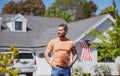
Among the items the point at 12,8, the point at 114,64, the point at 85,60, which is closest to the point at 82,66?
the point at 85,60

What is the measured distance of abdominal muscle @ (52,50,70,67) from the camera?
25.1ft

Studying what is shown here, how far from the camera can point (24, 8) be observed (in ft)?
227

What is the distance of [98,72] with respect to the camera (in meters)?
28.2

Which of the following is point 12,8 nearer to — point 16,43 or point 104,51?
point 16,43

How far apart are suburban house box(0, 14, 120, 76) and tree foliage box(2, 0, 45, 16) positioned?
2829 cm

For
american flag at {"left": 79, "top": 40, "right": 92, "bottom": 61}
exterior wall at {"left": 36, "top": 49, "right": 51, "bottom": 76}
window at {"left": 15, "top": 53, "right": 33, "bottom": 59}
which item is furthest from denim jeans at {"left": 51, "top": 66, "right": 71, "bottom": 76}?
exterior wall at {"left": 36, "top": 49, "right": 51, "bottom": 76}

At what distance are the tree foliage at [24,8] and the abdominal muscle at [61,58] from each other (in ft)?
198

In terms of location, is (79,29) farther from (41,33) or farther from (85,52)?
(41,33)

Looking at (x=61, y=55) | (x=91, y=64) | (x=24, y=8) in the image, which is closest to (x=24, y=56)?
(x=91, y=64)

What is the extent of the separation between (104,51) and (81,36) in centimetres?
1210

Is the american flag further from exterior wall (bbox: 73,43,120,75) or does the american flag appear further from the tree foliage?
the tree foliage

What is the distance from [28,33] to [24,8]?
33.3 m

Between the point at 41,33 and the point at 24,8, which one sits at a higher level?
the point at 24,8

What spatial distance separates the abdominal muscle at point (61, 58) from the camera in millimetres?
7656
